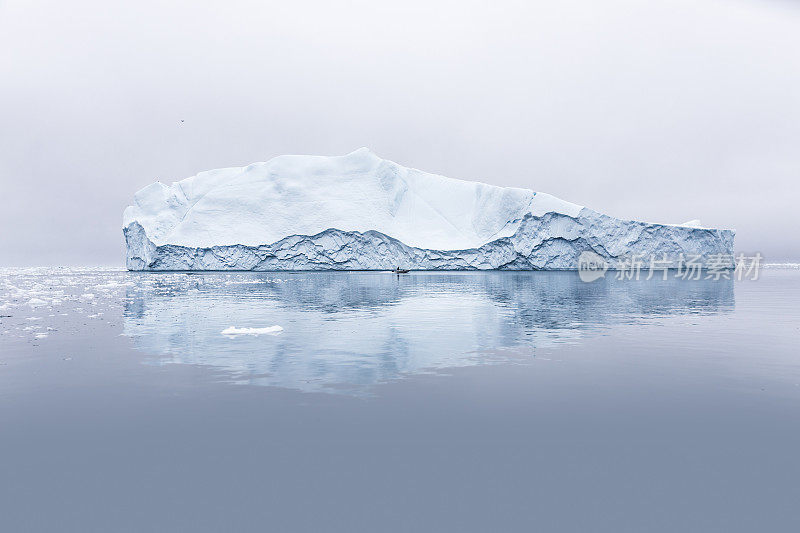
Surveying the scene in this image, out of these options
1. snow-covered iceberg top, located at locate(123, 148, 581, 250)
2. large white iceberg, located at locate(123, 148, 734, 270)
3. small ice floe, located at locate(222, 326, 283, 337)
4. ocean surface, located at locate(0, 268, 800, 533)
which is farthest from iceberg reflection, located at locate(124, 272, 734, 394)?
snow-covered iceberg top, located at locate(123, 148, 581, 250)

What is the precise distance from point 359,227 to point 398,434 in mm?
50295

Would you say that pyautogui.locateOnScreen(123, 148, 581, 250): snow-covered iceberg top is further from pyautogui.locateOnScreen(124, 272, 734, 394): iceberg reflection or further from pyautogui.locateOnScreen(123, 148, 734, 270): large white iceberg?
pyautogui.locateOnScreen(124, 272, 734, 394): iceberg reflection

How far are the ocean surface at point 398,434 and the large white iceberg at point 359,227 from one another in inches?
1689

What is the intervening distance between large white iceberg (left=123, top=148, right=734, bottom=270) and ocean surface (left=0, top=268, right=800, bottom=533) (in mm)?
42893

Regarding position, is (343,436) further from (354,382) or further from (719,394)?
(719,394)

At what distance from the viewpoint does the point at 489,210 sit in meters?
59.4

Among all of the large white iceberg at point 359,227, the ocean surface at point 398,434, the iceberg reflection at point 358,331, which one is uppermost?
the large white iceberg at point 359,227

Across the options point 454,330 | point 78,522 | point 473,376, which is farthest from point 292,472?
point 454,330

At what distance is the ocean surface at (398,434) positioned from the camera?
13.0ft

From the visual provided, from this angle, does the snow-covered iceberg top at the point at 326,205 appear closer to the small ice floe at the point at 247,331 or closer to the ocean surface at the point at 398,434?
the small ice floe at the point at 247,331

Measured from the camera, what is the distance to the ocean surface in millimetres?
3951

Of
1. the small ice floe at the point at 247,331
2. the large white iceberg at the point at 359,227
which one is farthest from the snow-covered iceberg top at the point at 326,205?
the small ice floe at the point at 247,331

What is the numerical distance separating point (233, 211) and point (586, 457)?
56499 mm

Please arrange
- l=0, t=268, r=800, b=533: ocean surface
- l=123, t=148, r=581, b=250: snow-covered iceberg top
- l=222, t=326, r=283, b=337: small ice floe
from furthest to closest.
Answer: l=123, t=148, r=581, b=250: snow-covered iceberg top, l=222, t=326, r=283, b=337: small ice floe, l=0, t=268, r=800, b=533: ocean surface
